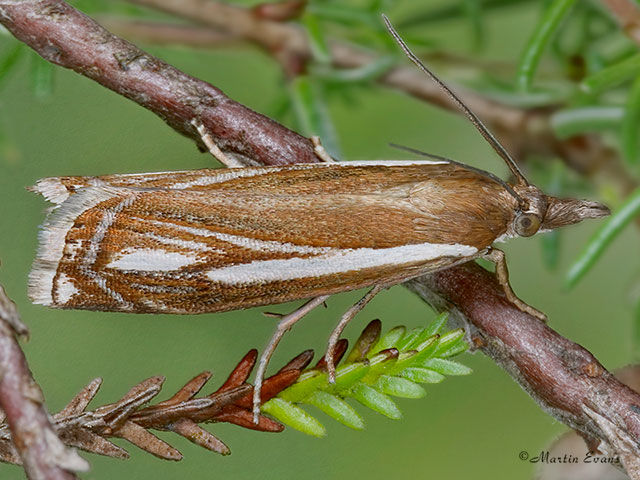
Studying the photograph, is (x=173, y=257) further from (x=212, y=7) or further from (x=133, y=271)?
(x=212, y=7)

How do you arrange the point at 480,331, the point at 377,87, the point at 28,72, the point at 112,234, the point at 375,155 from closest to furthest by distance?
the point at 480,331
the point at 112,234
the point at 28,72
the point at 377,87
the point at 375,155

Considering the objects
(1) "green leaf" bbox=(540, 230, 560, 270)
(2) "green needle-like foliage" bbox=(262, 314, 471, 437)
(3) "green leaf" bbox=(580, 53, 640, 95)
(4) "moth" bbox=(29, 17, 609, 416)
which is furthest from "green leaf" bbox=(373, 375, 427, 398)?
(1) "green leaf" bbox=(540, 230, 560, 270)

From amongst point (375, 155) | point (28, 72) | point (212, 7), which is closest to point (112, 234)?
point (28, 72)

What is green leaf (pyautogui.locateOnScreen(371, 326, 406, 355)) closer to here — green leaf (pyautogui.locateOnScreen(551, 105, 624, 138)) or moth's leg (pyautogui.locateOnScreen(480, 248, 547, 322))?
moth's leg (pyautogui.locateOnScreen(480, 248, 547, 322))

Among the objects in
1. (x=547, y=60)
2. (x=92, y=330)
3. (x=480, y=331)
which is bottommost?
(x=92, y=330)

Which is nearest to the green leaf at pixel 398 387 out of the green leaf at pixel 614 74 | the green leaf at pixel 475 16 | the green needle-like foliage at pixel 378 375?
the green needle-like foliage at pixel 378 375

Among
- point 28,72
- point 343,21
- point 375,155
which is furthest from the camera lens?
point 375,155
